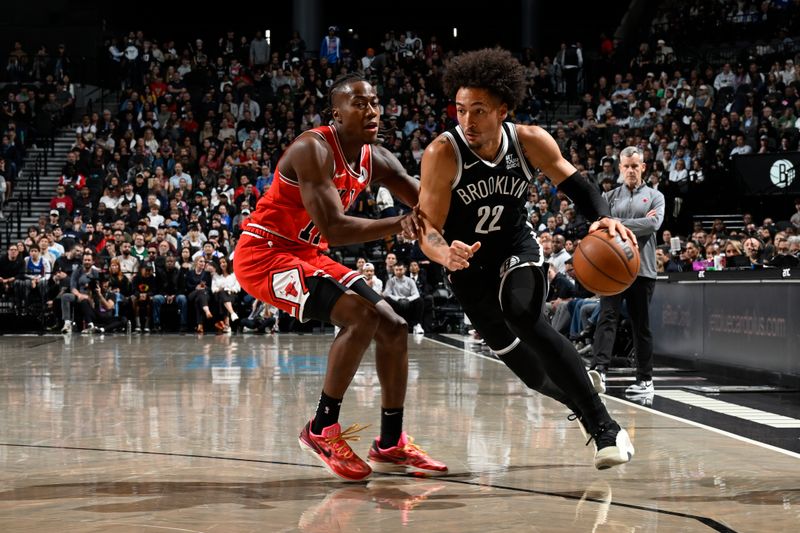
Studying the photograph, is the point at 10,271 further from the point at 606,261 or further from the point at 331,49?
the point at 606,261

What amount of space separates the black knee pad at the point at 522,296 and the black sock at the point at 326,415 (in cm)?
88

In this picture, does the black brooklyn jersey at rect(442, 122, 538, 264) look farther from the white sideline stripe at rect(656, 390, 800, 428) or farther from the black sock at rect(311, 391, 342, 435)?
the white sideline stripe at rect(656, 390, 800, 428)

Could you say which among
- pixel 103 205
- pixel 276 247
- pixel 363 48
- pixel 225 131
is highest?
pixel 363 48

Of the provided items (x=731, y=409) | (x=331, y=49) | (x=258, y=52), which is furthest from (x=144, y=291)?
(x=731, y=409)

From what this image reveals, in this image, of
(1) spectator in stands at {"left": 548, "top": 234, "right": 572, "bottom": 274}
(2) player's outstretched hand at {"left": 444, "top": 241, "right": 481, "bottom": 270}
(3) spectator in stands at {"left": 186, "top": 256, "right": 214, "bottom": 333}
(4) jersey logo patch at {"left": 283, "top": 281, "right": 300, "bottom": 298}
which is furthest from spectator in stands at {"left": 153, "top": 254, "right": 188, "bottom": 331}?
(2) player's outstretched hand at {"left": 444, "top": 241, "right": 481, "bottom": 270}

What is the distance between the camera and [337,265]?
15.4 ft

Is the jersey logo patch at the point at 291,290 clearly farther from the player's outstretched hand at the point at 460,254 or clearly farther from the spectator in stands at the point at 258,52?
the spectator in stands at the point at 258,52

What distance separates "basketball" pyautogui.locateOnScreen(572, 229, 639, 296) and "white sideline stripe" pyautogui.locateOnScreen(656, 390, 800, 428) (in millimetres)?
2209

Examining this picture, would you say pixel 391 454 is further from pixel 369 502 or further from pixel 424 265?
pixel 424 265

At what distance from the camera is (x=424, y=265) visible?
16969mm

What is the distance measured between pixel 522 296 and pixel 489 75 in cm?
101

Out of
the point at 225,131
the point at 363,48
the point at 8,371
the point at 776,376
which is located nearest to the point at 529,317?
the point at 776,376

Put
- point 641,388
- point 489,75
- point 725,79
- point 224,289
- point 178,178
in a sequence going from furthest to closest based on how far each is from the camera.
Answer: point 725,79 → point 178,178 → point 224,289 → point 641,388 → point 489,75

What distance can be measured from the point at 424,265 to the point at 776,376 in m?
9.04
